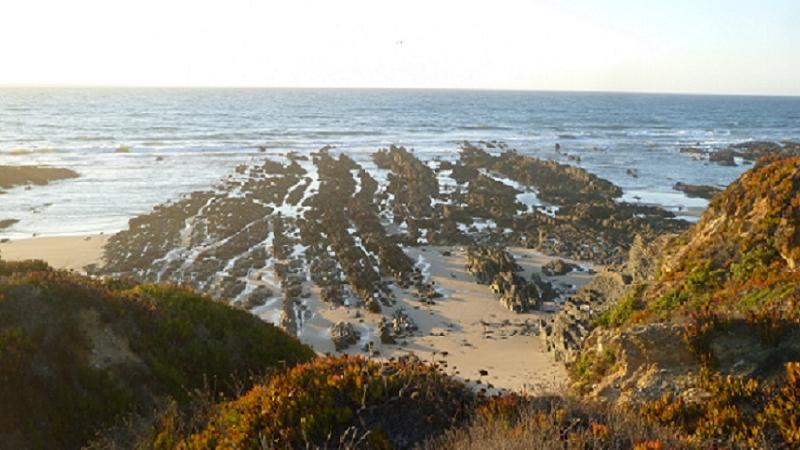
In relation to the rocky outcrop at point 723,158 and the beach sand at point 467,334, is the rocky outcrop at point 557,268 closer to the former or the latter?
the beach sand at point 467,334

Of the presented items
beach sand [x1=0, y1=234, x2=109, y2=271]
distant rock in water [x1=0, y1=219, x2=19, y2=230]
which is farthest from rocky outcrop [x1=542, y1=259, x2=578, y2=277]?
distant rock in water [x1=0, y1=219, x2=19, y2=230]

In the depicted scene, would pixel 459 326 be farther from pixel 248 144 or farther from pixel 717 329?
pixel 248 144

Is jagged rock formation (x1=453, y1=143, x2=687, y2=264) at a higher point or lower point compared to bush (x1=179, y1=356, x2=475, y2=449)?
lower

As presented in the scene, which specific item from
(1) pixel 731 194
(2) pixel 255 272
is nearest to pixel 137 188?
(2) pixel 255 272

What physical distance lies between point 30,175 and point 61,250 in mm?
25963

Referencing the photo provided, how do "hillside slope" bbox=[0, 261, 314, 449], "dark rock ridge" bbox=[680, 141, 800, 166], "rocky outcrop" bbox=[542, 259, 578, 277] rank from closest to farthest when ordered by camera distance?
"hillside slope" bbox=[0, 261, 314, 449], "rocky outcrop" bbox=[542, 259, 578, 277], "dark rock ridge" bbox=[680, 141, 800, 166]

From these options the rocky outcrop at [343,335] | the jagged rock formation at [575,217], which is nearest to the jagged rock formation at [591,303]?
the rocky outcrop at [343,335]

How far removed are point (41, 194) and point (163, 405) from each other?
40.8 meters

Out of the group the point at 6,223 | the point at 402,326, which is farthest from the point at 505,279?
the point at 6,223

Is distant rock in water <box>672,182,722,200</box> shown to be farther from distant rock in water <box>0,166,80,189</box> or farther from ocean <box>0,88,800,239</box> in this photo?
distant rock in water <box>0,166,80,189</box>

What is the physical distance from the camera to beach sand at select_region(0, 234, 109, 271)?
25500 millimetres

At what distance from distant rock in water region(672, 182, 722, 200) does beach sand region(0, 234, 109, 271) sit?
40.5 metres

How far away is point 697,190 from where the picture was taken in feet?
145

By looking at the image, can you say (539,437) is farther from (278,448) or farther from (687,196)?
(687,196)
